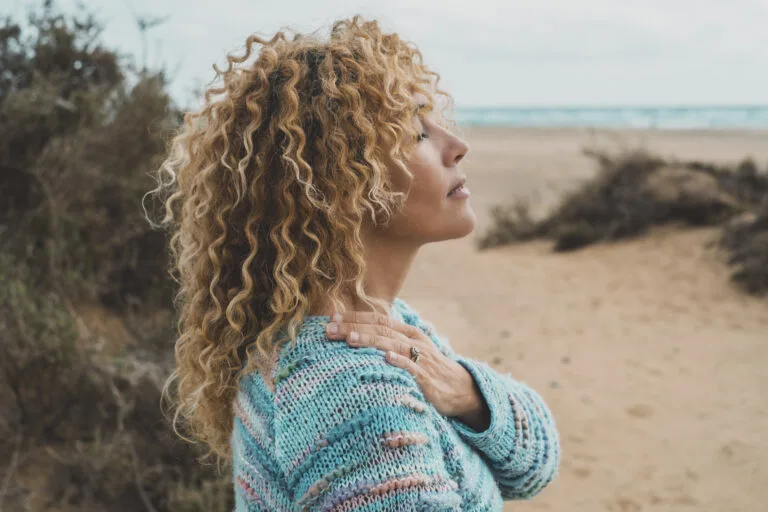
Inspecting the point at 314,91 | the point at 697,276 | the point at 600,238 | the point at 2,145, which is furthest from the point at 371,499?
Answer: the point at 600,238

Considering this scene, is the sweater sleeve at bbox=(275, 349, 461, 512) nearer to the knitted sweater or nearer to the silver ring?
the knitted sweater

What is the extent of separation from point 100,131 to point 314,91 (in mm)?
3609

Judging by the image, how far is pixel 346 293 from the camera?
1553 millimetres

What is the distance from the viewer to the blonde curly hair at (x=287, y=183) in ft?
4.75

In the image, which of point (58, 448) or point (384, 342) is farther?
point (58, 448)

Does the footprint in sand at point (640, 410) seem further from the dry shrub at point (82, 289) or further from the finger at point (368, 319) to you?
the finger at point (368, 319)

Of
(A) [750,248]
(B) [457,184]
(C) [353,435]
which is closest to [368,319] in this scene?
(C) [353,435]

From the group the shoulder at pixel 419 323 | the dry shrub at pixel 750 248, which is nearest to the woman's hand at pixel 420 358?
the shoulder at pixel 419 323

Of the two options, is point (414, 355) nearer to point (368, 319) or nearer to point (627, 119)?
point (368, 319)

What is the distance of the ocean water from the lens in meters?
41.2

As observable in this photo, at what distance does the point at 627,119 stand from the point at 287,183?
166 feet

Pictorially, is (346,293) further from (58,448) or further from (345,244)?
(58,448)

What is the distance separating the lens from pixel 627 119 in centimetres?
4856

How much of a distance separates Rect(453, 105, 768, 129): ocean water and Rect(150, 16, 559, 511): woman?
3895cm
